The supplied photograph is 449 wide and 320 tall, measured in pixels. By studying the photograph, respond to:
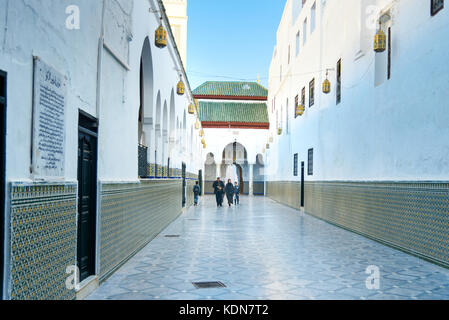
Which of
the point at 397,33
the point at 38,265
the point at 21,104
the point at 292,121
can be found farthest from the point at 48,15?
the point at 292,121

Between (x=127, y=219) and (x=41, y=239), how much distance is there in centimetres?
329

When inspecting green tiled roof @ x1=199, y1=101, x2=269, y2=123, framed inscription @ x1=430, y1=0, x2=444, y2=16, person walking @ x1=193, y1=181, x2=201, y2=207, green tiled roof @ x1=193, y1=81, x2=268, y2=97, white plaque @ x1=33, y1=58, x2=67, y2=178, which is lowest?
person walking @ x1=193, y1=181, x2=201, y2=207

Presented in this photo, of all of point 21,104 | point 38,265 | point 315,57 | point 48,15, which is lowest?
point 38,265

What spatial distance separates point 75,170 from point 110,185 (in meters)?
1.22

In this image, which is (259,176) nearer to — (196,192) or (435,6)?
(196,192)

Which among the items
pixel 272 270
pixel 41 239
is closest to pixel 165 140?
pixel 272 270

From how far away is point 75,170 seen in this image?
440 cm

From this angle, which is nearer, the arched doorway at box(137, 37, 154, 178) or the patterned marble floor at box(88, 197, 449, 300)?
the patterned marble floor at box(88, 197, 449, 300)

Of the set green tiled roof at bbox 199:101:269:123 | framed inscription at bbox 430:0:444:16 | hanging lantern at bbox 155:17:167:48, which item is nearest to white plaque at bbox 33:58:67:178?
hanging lantern at bbox 155:17:167:48

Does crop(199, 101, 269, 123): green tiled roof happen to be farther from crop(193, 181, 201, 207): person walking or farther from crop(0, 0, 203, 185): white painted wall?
crop(0, 0, 203, 185): white painted wall

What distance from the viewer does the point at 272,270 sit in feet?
20.3

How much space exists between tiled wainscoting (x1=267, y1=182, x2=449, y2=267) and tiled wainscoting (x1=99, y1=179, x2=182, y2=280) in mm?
4421

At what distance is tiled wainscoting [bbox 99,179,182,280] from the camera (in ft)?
17.9
